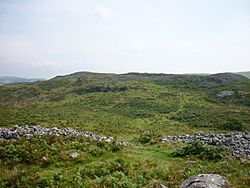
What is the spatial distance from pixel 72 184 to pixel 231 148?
37.6 feet

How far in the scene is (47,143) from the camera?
18750 millimetres

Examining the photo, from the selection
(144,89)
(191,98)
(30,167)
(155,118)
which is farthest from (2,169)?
(144,89)

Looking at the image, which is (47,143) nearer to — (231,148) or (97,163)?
(97,163)

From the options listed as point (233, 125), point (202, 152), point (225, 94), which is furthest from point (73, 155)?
point (225, 94)

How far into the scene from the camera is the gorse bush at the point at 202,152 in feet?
59.3

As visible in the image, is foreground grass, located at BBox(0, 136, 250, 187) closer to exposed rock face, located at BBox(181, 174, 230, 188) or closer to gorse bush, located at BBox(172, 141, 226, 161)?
gorse bush, located at BBox(172, 141, 226, 161)

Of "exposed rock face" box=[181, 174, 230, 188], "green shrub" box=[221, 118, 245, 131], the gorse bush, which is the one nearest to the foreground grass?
the gorse bush

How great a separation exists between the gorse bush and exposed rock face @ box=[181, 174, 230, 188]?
613 centimetres

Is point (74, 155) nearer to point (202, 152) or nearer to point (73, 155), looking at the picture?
point (73, 155)

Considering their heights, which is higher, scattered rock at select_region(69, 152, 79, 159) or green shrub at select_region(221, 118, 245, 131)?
scattered rock at select_region(69, 152, 79, 159)

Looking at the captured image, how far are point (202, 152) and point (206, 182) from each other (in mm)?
7370

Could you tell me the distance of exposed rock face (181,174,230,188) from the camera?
11070mm

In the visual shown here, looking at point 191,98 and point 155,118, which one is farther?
point 191,98

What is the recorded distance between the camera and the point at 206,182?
11.3 m
